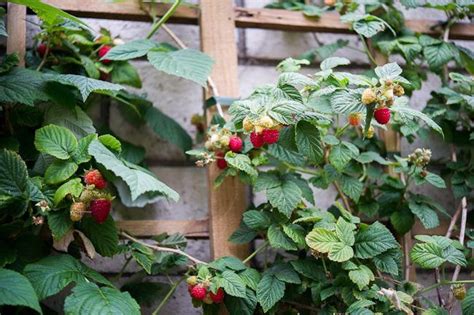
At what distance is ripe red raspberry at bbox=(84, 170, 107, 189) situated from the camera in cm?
113

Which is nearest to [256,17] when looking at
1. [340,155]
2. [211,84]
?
[211,84]

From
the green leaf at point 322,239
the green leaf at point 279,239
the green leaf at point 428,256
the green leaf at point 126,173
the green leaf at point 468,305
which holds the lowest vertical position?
the green leaf at point 468,305

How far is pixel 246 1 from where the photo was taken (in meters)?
1.73

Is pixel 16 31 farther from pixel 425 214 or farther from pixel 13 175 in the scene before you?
pixel 425 214

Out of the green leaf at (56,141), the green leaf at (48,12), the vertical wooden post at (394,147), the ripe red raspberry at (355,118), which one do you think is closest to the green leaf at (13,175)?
the green leaf at (56,141)

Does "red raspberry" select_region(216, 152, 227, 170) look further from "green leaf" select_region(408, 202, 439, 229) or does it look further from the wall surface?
"green leaf" select_region(408, 202, 439, 229)

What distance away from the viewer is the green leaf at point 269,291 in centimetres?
117

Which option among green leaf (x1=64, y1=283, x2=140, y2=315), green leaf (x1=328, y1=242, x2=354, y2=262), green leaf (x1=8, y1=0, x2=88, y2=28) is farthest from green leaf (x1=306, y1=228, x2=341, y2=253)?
green leaf (x1=8, y1=0, x2=88, y2=28)

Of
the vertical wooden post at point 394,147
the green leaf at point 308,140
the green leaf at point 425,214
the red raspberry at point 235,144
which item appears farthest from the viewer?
the vertical wooden post at point 394,147

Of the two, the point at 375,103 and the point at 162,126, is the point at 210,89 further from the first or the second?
the point at 375,103

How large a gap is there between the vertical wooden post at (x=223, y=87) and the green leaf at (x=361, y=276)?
0.96ft

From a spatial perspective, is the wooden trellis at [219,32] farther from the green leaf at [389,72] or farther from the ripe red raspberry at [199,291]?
the green leaf at [389,72]

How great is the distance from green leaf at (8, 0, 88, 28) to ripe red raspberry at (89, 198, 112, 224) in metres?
0.31

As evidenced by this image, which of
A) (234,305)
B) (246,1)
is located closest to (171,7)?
(246,1)
